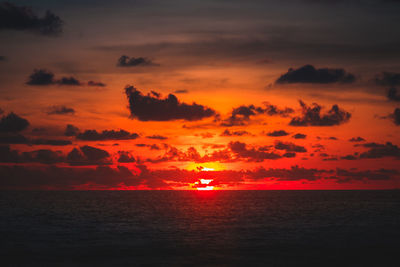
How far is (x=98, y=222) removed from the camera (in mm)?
102375

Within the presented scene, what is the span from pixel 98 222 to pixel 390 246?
6272cm

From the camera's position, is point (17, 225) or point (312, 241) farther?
point (17, 225)

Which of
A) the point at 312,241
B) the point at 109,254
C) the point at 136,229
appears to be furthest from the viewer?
the point at 136,229

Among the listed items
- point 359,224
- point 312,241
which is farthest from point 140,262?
point 359,224

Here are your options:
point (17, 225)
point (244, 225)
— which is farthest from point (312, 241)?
point (17, 225)

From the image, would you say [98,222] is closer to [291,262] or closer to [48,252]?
[48,252]

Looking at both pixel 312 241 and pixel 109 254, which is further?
pixel 312 241

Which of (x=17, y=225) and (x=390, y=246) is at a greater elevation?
(x=17, y=225)

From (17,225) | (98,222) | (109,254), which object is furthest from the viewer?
(98,222)

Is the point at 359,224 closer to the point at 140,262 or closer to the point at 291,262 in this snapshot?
the point at 291,262

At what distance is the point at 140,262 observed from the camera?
54094 mm

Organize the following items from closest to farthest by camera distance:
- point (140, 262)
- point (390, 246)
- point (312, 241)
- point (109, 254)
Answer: point (140, 262) < point (109, 254) < point (390, 246) < point (312, 241)

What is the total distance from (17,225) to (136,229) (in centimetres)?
2741

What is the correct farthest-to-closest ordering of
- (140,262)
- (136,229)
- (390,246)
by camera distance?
(136,229)
(390,246)
(140,262)
